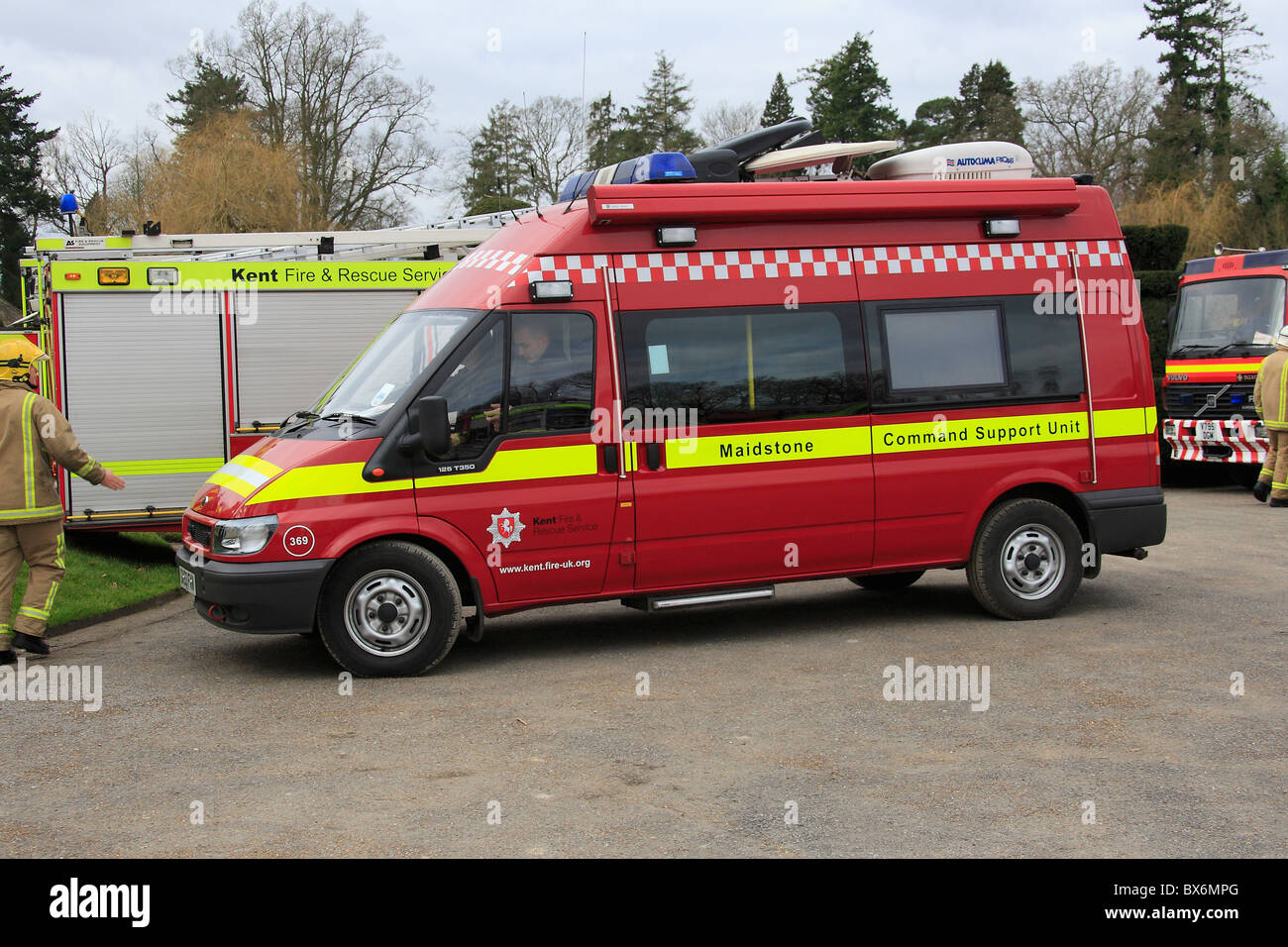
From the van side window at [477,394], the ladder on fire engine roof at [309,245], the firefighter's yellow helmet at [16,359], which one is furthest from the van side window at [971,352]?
the ladder on fire engine roof at [309,245]

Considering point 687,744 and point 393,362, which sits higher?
point 393,362

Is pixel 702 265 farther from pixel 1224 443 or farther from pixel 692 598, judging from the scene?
pixel 1224 443

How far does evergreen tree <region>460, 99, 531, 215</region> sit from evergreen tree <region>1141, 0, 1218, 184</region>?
23.4 m

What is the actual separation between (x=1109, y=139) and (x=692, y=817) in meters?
48.7

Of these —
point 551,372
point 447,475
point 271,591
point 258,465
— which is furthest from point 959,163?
point 271,591

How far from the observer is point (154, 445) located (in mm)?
12352

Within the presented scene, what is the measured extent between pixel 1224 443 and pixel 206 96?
45.2 meters

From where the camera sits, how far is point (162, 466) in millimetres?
12359

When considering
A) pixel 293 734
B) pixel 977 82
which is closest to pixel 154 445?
pixel 293 734

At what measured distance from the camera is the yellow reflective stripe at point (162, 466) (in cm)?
1222

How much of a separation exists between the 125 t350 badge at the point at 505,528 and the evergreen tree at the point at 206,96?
42.2 m

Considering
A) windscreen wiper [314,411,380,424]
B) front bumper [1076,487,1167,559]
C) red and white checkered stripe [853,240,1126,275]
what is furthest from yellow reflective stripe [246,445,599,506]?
front bumper [1076,487,1167,559]

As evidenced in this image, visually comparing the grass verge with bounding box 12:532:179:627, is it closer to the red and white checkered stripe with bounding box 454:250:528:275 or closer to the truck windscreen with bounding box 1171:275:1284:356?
the red and white checkered stripe with bounding box 454:250:528:275

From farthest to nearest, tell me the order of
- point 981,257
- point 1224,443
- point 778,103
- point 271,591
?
point 778,103 → point 1224,443 → point 981,257 → point 271,591
